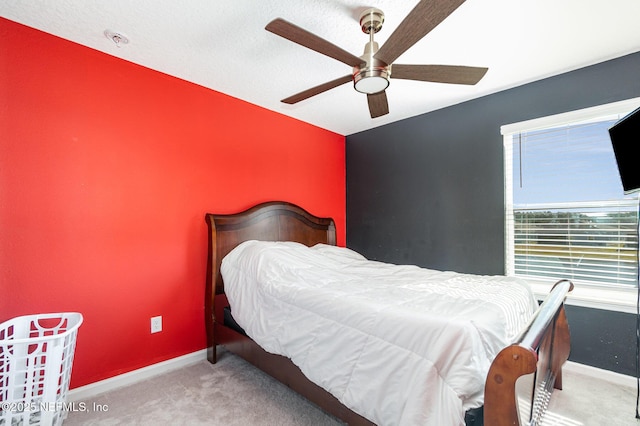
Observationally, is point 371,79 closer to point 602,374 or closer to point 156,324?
point 156,324

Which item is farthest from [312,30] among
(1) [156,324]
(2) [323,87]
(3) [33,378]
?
(3) [33,378]

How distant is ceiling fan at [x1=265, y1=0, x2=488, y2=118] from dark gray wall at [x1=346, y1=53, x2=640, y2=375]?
109 centimetres

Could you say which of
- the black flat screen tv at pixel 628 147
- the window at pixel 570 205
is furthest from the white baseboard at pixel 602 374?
the black flat screen tv at pixel 628 147

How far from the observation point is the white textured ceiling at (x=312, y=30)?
1700 mm

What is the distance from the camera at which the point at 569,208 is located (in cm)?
246

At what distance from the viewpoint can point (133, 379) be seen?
2.19m

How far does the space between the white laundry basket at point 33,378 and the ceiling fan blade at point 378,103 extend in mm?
2308

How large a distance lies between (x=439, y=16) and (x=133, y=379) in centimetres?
305

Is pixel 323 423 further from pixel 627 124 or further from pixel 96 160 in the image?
pixel 627 124

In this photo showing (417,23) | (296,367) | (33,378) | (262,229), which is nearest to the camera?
(417,23)

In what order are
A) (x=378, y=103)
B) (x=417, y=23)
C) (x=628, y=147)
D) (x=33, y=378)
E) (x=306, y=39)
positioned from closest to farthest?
1. (x=417, y=23)
2. (x=306, y=39)
3. (x=33, y=378)
4. (x=628, y=147)
5. (x=378, y=103)

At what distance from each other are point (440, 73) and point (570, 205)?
1.76 metres

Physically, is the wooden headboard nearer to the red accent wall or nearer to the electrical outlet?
the red accent wall

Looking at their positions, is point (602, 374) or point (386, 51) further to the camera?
point (602, 374)
